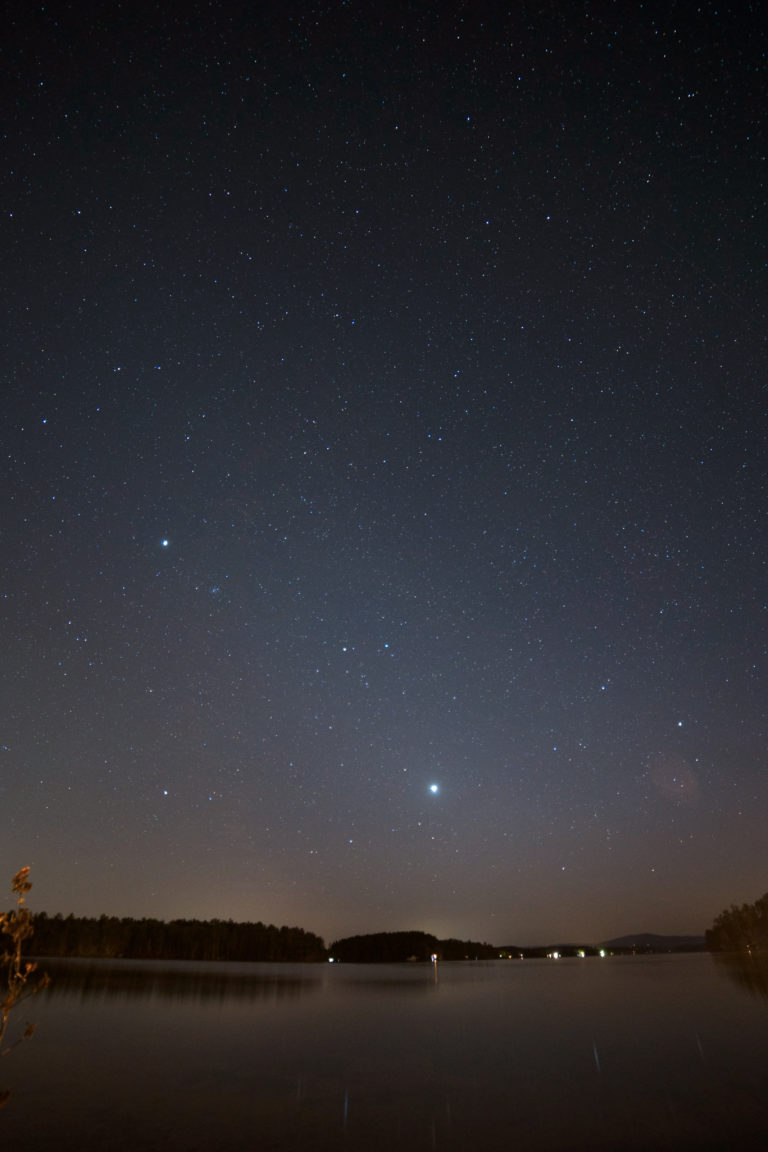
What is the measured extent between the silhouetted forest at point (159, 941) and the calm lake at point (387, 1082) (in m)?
115

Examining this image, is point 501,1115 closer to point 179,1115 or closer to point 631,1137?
point 631,1137

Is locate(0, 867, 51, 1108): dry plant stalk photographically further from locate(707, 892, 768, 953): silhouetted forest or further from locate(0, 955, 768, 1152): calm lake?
locate(707, 892, 768, 953): silhouetted forest

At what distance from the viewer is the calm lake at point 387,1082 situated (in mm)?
11766

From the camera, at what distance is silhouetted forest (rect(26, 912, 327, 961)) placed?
436 feet

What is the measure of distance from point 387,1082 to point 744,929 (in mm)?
159849

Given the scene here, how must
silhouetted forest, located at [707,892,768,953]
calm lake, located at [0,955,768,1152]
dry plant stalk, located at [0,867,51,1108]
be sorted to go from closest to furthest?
dry plant stalk, located at [0,867,51,1108] → calm lake, located at [0,955,768,1152] → silhouetted forest, located at [707,892,768,953]

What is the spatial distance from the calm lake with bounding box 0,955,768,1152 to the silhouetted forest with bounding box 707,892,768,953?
394 ft

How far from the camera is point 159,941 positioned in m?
145

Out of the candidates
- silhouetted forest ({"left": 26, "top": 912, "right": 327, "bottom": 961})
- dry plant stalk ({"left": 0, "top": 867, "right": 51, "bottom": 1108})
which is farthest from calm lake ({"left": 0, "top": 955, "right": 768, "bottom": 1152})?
silhouetted forest ({"left": 26, "top": 912, "right": 327, "bottom": 961})

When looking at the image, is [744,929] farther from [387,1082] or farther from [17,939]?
[17,939]

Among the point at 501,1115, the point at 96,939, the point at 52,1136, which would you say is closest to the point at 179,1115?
the point at 52,1136

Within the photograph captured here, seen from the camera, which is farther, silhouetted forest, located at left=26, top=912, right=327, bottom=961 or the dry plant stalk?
silhouetted forest, located at left=26, top=912, right=327, bottom=961

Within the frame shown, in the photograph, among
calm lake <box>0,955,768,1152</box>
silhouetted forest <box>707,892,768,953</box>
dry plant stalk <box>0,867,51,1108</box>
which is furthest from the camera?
silhouetted forest <box>707,892,768,953</box>

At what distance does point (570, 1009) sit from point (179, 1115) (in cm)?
3222
